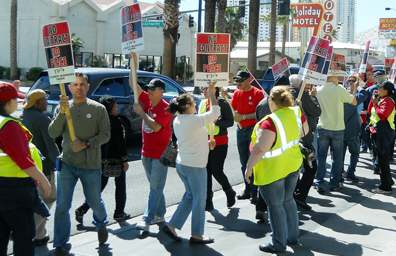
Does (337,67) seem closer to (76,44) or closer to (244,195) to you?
(244,195)

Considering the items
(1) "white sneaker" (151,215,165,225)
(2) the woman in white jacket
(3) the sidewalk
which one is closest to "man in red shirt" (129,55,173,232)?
(1) "white sneaker" (151,215,165,225)

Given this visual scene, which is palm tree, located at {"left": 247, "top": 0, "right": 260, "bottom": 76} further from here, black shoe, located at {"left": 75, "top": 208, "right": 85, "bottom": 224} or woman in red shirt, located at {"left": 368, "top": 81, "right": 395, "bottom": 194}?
black shoe, located at {"left": 75, "top": 208, "right": 85, "bottom": 224}

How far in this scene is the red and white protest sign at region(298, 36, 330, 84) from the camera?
276 inches

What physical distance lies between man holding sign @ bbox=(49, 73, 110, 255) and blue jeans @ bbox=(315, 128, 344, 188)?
4033 mm

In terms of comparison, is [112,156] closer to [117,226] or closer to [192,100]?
[117,226]

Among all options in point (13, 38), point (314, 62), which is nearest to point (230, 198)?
point (314, 62)

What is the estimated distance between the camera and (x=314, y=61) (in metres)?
7.15

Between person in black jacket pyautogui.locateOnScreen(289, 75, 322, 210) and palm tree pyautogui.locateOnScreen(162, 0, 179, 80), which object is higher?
palm tree pyautogui.locateOnScreen(162, 0, 179, 80)

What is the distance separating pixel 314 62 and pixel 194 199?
2986 millimetres

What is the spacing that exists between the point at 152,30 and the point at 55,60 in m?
43.6

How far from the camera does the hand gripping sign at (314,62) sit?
23.0ft

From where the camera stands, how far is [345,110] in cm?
873

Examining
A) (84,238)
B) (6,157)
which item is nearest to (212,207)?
(84,238)

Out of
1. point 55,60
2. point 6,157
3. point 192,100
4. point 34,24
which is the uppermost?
point 34,24
